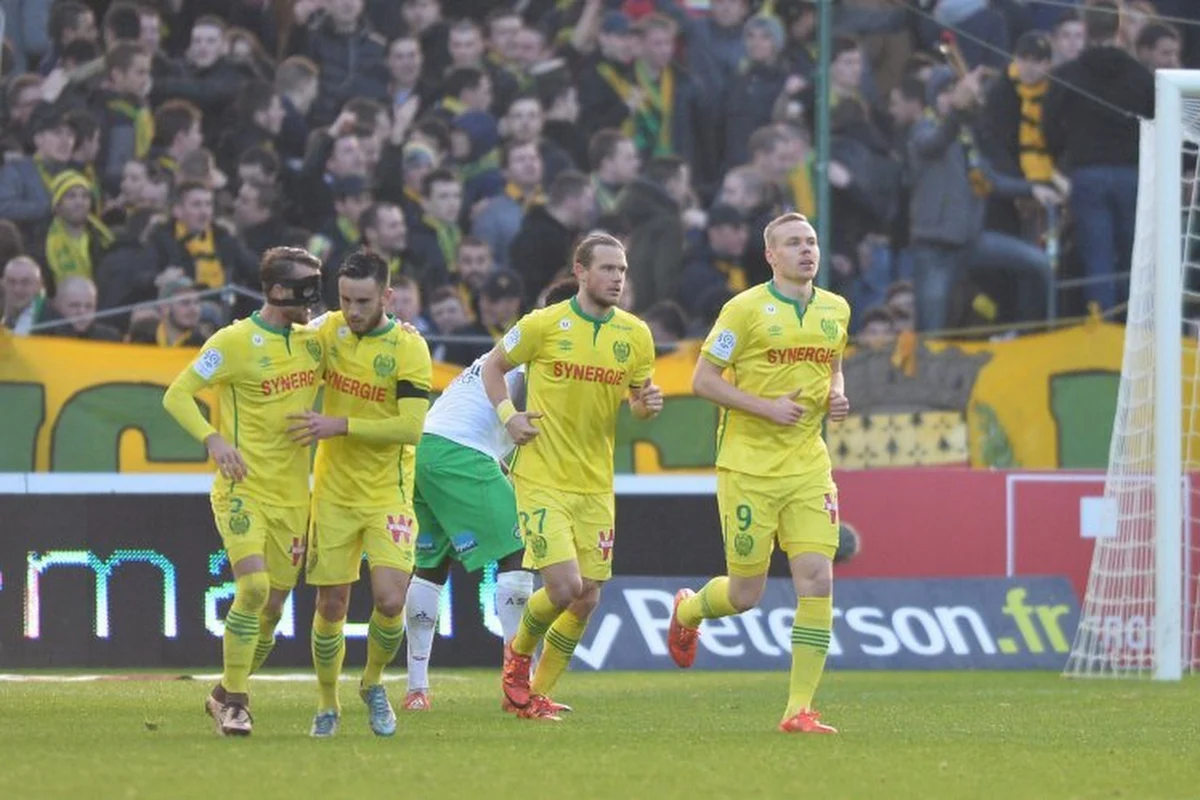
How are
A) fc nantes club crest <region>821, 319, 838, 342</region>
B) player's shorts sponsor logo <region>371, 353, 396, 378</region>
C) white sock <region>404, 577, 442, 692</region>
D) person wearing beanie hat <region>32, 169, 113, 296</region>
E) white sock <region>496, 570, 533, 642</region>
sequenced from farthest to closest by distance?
1. person wearing beanie hat <region>32, 169, 113, 296</region>
2. white sock <region>496, 570, 533, 642</region>
3. white sock <region>404, 577, 442, 692</region>
4. fc nantes club crest <region>821, 319, 838, 342</region>
5. player's shorts sponsor logo <region>371, 353, 396, 378</region>

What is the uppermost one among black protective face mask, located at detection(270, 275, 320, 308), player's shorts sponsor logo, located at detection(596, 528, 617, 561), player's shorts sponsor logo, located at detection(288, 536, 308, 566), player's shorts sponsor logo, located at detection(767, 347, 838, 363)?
black protective face mask, located at detection(270, 275, 320, 308)

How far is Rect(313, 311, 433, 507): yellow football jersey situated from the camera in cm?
932

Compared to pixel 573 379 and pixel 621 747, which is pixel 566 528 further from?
pixel 621 747

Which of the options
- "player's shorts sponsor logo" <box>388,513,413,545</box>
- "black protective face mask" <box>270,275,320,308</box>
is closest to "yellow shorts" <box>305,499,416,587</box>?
"player's shorts sponsor logo" <box>388,513,413,545</box>

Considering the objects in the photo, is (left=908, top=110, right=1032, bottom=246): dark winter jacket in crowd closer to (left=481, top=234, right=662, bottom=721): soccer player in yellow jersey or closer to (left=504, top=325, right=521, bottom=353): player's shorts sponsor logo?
(left=481, top=234, right=662, bottom=721): soccer player in yellow jersey

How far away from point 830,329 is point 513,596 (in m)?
2.81

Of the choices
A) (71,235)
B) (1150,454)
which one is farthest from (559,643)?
(71,235)

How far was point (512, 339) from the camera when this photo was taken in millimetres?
10484

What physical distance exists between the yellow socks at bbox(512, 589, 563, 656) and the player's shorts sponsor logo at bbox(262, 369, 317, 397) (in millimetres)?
1767

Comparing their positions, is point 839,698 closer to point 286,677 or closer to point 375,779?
point 286,677

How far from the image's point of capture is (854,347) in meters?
17.3

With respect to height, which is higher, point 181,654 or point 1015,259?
point 1015,259

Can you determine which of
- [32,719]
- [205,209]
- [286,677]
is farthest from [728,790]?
[205,209]

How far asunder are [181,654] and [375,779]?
7.76 m
